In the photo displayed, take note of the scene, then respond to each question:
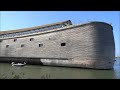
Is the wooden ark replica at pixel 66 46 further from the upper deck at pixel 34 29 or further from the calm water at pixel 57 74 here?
A: the calm water at pixel 57 74

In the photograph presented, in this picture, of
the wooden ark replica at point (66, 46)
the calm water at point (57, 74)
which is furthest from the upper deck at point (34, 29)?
the calm water at point (57, 74)

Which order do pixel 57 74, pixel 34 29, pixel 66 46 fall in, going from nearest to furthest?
pixel 57 74
pixel 66 46
pixel 34 29

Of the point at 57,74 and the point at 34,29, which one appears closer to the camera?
the point at 57,74

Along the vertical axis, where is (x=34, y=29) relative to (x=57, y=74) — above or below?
above

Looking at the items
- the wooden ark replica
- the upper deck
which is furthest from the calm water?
the upper deck

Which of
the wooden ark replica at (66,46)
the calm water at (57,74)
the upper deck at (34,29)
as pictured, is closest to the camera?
the calm water at (57,74)

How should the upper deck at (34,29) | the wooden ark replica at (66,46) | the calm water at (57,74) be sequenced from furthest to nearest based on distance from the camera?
the upper deck at (34,29) → the wooden ark replica at (66,46) → the calm water at (57,74)

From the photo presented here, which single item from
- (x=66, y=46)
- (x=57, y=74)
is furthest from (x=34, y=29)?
(x=57, y=74)

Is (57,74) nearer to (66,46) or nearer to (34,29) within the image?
(66,46)

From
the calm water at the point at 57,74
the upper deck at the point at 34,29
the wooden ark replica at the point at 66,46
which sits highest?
the upper deck at the point at 34,29

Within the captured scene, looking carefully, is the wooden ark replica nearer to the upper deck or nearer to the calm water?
the upper deck

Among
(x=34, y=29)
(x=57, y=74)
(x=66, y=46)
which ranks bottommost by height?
(x=57, y=74)

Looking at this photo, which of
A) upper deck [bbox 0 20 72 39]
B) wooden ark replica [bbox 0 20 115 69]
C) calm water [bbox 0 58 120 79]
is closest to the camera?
calm water [bbox 0 58 120 79]
